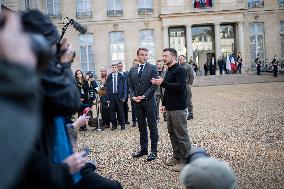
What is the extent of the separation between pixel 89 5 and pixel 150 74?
94.3ft

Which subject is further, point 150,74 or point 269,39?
point 269,39

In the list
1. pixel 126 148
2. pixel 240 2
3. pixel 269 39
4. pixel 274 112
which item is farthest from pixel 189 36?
pixel 126 148

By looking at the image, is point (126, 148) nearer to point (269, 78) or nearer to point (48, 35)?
point (48, 35)

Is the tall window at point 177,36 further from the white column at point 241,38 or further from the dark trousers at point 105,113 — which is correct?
the dark trousers at point 105,113

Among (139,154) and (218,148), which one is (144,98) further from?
(218,148)

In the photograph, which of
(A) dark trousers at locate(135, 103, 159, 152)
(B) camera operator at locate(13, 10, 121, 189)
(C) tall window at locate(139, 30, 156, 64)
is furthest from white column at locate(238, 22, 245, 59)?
(B) camera operator at locate(13, 10, 121, 189)

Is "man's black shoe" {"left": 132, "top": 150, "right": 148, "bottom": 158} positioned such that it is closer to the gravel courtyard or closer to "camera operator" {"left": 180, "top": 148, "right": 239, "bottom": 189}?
the gravel courtyard

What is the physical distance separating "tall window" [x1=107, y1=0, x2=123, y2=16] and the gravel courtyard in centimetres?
2414

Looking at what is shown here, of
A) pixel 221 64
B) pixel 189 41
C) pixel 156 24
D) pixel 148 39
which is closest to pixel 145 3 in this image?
pixel 156 24

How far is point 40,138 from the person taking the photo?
5.17 feet

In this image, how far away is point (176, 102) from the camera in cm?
571

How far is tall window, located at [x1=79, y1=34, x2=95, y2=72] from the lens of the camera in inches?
1326

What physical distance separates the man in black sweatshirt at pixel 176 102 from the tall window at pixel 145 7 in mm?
28780

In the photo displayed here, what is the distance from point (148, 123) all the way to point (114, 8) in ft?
94.6
